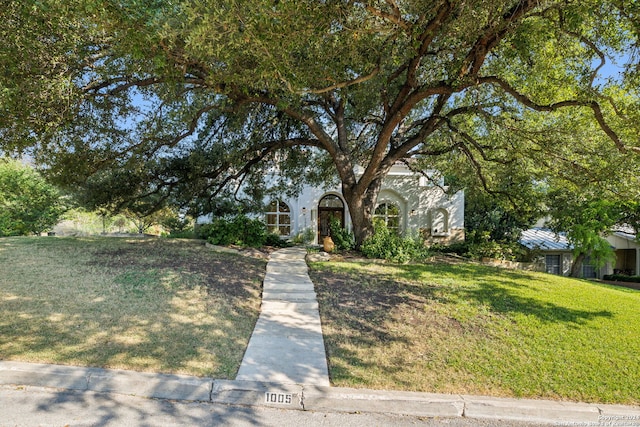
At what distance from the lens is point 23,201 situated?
20.4 metres

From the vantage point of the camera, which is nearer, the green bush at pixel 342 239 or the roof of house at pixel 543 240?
the green bush at pixel 342 239

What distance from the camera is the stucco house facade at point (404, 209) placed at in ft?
66.0

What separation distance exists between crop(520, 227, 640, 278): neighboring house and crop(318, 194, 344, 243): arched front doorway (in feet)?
37.4

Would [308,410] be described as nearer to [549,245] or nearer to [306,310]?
[306,310]

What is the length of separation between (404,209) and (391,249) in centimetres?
987

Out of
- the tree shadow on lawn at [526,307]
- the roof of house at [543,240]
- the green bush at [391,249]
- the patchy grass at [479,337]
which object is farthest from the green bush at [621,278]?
the tree shadow on lawn at [526,307]

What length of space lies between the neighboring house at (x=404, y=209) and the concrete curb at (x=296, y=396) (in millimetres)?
15641

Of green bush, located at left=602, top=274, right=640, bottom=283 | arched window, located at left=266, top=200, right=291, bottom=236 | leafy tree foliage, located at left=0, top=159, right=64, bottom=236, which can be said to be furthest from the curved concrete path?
green bush, located at left=602, top=274, right=640, bottom=283

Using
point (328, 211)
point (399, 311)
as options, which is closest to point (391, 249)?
point (399, 311)

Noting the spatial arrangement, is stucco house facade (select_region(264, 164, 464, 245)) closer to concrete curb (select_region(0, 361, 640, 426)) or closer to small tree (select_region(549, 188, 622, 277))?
small tree (select_region(549, 188, 622, 277))

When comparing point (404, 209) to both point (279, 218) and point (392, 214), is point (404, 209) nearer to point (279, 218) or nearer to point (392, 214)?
point (392, 214)

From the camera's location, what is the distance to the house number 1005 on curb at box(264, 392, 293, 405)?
4.02 m

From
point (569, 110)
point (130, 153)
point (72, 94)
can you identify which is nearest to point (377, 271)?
point (569, 110)

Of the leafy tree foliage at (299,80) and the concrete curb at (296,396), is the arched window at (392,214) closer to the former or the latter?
the leafy tree foliage at (299,80)
